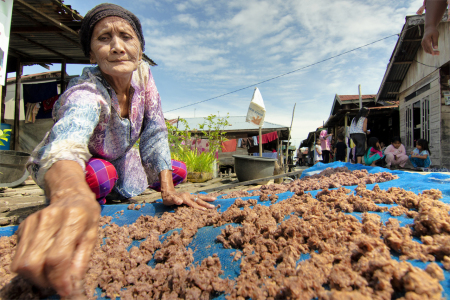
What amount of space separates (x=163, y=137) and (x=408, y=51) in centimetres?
903

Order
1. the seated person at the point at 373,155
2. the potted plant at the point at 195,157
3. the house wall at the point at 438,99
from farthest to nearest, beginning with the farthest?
the house wall at the point at 438,99 → the seated person at the point at 373,155 → the potted plant at the point at 195,157

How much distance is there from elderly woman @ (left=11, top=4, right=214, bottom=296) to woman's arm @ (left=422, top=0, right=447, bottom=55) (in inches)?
91.5

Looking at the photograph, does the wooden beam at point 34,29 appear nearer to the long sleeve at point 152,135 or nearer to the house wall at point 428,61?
the long sleeve at point 152,135

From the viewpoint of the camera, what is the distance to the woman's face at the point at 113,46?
1540mm

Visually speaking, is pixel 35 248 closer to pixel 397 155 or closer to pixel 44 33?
pixel 44 33

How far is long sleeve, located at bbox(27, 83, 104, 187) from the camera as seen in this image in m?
1.02

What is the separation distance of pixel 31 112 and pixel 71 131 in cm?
735

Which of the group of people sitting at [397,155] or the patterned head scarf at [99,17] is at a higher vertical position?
the patterned head scarf at [99,17]

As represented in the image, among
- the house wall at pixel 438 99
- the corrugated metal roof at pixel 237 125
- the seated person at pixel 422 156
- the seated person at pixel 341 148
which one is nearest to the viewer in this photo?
the seated person at pixel 422 156

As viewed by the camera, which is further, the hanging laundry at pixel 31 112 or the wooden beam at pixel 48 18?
the hanging laundry at pixel 31 112

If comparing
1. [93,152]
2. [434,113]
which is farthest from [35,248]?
[434,113]

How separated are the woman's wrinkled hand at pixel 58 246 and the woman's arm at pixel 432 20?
2783mm

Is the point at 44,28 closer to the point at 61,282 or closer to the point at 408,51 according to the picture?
the point at 61,282

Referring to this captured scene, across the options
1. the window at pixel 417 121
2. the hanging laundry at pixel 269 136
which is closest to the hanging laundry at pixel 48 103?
the window at pixel 417 121
